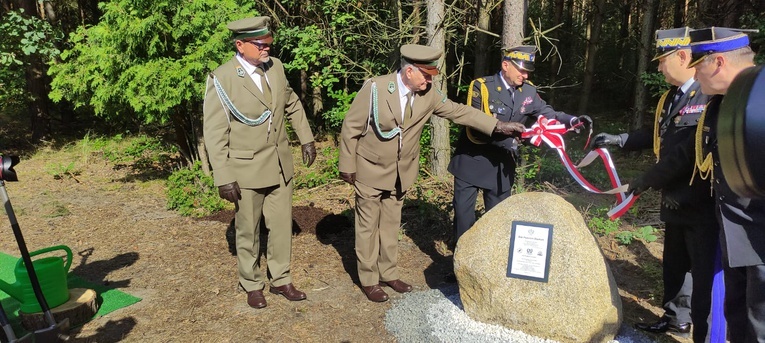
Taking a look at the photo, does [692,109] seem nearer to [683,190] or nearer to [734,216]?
[683,190]

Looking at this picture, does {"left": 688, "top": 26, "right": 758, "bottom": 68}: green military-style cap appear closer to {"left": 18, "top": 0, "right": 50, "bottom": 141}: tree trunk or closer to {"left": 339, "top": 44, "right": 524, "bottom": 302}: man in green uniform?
{"left": 339, "top": 44, "right": 524, "bottom": 302}: man in green uniform

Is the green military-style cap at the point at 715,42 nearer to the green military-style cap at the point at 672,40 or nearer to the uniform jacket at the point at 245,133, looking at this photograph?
the green military-style cap at the point at 672,40

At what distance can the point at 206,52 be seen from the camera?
7.14m

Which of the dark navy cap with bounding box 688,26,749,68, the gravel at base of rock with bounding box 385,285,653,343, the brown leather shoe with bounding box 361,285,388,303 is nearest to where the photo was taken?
the dark navy cap with bounding box 688,26,749,68

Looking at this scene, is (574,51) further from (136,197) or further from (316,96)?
(136,197)

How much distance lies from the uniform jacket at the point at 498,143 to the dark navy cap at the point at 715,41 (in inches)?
61.8

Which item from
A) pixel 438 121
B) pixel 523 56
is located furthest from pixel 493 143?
pixel 438 121

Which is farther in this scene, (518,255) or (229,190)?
(229,190)

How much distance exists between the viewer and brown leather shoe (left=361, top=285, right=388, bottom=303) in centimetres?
448

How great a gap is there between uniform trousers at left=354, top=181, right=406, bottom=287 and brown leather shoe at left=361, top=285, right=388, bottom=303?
0.14 feet

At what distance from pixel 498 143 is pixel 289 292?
2196 millimetres

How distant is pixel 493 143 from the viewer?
14.8 feet

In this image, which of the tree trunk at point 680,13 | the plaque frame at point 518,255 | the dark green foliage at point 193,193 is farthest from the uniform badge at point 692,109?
the tree trunk at point 680,13

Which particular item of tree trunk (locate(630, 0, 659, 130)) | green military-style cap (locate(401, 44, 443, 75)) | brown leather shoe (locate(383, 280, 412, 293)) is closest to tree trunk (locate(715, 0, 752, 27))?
tree trunk (locate(630, 0, 659, 130))
